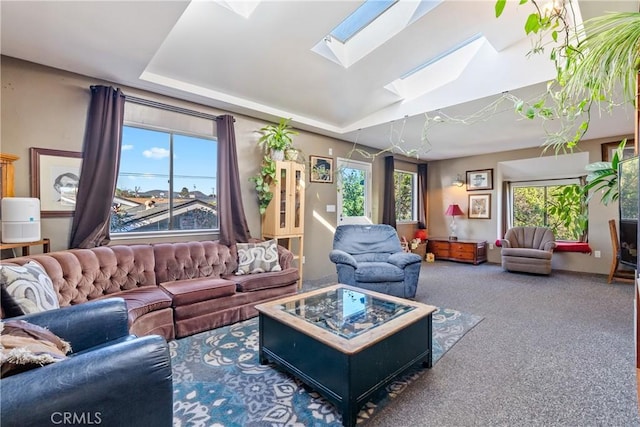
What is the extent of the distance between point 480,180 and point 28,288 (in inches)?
284

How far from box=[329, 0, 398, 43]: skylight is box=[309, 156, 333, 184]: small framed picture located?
1.98 m

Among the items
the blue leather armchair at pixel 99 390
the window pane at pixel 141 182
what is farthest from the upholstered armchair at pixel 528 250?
the blue leather armchair at pixel 99 390

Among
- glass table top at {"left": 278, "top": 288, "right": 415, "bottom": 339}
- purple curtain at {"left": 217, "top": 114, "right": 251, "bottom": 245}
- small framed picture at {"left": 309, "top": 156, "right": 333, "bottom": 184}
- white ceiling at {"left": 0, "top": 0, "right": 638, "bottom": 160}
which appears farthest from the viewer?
small framed picture at {"left": 309, "top": 156, "right": 333, "bottom": 184}

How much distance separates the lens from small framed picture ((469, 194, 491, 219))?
20.7 ft

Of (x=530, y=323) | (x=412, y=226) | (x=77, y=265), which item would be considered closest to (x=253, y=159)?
(x=77, y=265)

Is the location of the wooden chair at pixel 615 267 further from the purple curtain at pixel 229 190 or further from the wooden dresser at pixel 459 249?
the purple curtain at pixel 229 190

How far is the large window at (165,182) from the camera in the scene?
3.11 meters

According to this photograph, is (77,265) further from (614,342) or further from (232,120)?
(614,342)

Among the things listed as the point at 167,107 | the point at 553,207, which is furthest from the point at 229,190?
the point at 553,207

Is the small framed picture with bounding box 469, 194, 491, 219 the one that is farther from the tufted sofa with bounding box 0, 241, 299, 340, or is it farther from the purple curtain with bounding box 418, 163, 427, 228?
the tufted sofa with bounding box 0, 241, 299, 340

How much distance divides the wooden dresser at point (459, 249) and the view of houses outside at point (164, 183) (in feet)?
16.3

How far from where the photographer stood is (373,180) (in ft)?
19.4

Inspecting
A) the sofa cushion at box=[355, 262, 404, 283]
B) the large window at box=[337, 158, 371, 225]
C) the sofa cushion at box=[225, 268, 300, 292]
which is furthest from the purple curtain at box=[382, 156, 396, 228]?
the sofa cushion at box=[225, 268, 300, 292]

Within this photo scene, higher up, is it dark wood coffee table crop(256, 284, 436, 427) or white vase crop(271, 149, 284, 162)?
white vase crop(271, 149, 284, 162)
